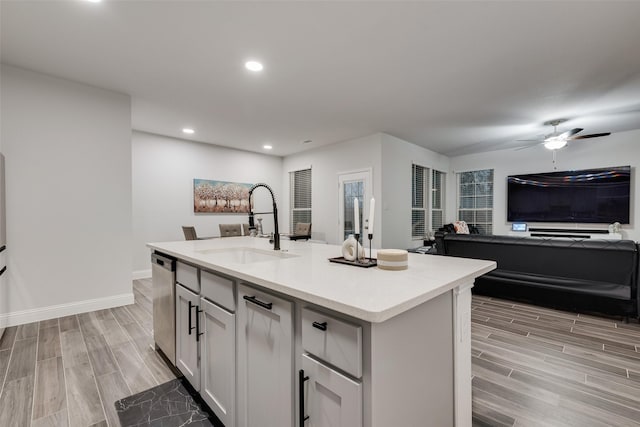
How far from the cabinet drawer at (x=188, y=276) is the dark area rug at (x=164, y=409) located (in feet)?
2.35

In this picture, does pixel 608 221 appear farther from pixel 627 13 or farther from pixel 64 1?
pixel 64 1

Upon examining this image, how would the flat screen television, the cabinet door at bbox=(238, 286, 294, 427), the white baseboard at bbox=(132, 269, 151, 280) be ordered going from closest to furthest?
1. the cabinet door at bbox=(238, 286, 294, 427)
2. the white baseboard at bbox=(132, 269, 151, 280)
3. the flat screen television

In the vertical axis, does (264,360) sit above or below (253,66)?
below

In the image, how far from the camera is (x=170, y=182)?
5.60 meters

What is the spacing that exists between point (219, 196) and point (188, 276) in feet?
15.4

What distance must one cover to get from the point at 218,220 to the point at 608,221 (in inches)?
310

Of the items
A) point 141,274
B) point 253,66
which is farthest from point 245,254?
point 141,274

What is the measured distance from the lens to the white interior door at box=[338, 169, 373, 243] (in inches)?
223

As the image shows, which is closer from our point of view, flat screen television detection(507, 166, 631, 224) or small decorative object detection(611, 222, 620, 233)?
small decorative object detection(611, 222, 620, 233)

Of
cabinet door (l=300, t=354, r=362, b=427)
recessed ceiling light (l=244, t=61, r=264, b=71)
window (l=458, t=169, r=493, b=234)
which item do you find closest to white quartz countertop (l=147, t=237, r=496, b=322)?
cabinet door (l=300, t=354, r=362, b=427)

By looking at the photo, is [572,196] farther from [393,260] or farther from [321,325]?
[321,325]

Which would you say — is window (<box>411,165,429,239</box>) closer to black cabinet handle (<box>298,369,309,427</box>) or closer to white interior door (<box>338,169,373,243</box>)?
white interior door (<box>338,169,373,243</box>)

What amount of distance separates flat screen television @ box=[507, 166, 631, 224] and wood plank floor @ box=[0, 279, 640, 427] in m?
3.64

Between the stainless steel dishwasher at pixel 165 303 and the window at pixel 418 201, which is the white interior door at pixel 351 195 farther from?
the stainless steel dishwasher at pixel 165 303
